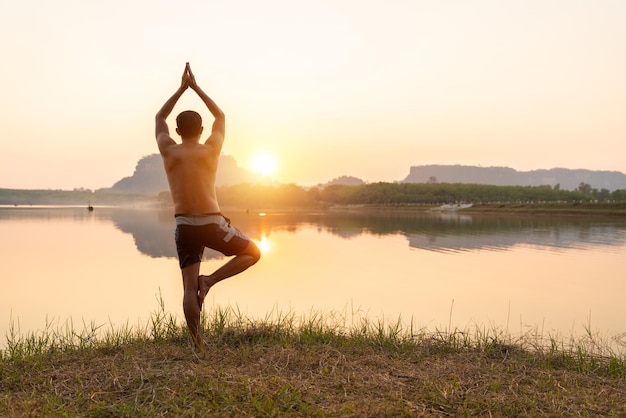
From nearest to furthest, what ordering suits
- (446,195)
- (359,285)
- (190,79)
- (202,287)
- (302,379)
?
(302,379)
(202,287)
(190,79)
(359,285)
(446,195)

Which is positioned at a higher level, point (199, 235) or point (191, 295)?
point (199, 235)

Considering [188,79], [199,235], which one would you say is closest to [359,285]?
[199,235]

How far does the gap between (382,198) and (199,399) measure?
162341mm

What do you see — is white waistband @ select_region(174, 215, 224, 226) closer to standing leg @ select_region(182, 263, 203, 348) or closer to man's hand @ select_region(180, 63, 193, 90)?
standing leg @ select_region(182, 263, 203, 348)

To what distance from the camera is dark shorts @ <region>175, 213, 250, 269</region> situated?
19.1 ft

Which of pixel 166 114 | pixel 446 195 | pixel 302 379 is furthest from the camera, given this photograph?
pixel 446 195

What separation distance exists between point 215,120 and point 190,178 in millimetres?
1029

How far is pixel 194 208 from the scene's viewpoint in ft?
19.1

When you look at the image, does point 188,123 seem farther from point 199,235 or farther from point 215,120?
point 199,235

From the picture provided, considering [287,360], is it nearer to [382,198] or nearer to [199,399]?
[199,399]

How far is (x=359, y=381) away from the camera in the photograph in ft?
16.6

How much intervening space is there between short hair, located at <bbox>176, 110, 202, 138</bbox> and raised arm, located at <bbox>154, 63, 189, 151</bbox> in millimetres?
236

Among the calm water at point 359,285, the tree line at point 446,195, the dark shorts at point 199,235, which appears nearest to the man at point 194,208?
the dark shorts at point 199,235

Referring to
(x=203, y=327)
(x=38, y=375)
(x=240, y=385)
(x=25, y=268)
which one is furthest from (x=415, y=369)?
(x=25, y=268)
